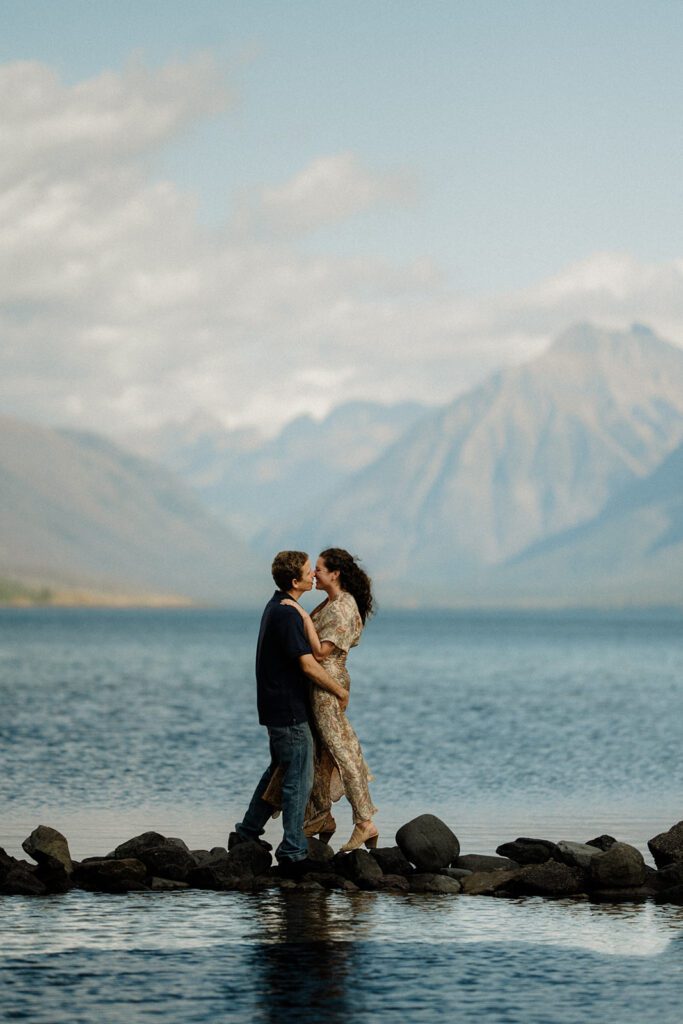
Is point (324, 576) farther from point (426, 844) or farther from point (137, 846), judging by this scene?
point (137, 846)

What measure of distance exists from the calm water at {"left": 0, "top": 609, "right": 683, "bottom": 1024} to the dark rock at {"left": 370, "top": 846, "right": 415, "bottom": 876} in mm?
1295

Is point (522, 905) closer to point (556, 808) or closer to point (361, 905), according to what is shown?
point (361, 905)

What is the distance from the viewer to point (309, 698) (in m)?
18.5

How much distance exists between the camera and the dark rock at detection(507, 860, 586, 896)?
18.2 m

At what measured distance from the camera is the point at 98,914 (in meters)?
16.5

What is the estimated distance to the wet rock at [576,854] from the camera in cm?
1864

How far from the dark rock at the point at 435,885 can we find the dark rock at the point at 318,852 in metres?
1.00

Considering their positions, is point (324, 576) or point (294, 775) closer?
point (294, 775)

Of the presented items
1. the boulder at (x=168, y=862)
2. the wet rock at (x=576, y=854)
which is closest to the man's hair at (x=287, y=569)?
the boulder at (x=168, y=862)

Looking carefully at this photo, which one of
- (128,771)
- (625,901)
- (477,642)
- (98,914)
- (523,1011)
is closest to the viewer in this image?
(523,1011)

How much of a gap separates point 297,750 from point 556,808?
1351cm

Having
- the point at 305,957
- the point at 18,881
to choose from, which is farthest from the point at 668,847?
the point at 18,881

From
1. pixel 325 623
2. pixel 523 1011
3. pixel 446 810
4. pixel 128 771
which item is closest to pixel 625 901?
pixel 325 623

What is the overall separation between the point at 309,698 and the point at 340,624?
3.07ft
